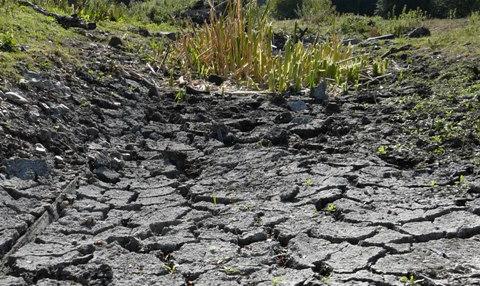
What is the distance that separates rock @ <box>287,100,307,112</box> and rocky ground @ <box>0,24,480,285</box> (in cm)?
2

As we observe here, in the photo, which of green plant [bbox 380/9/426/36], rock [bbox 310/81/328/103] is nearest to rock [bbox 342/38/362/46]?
green plant [bbox 380/9/426/36]

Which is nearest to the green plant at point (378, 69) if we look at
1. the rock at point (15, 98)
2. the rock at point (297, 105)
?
the rock at point (297, 105)

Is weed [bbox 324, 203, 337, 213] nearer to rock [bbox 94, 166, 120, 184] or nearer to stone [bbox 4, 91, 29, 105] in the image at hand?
rock [bbox 94, 166, 120, 184]

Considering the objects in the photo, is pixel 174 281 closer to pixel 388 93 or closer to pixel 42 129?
pixel 42 129

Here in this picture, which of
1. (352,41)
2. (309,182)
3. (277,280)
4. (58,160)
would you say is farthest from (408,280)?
(352,41)

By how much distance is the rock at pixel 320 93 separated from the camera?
646cm

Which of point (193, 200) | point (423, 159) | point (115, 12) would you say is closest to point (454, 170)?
point (423, 159)

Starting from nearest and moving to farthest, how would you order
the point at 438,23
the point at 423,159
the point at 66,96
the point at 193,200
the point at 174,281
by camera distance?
1. the point at 174,281
2. the point at 193,200
3. the point at 423,159
4. the point at 66,96
5. the point at 438,23

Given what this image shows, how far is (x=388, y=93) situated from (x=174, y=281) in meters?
3.74

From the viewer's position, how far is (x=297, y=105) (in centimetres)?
623

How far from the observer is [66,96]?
5.54 metres

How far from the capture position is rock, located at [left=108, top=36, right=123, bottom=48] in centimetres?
788

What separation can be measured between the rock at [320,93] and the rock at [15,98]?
245 centimetres

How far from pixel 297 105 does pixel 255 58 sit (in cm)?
116
